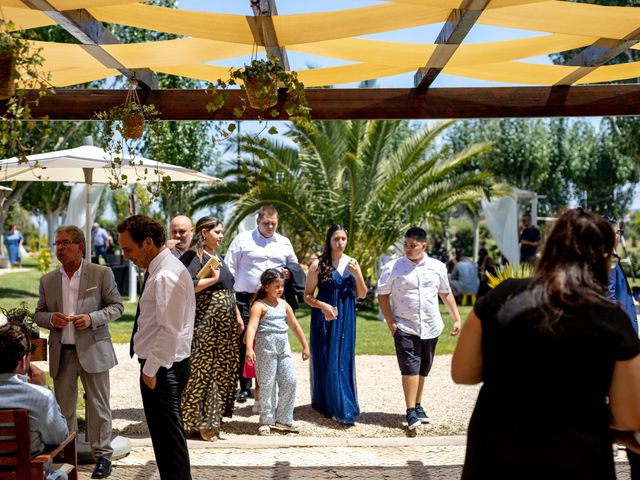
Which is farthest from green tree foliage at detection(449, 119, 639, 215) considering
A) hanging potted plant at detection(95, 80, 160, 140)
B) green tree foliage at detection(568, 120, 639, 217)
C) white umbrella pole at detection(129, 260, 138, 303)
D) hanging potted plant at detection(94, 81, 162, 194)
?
hanging potted plant at detection(95, 80, 160, 140)

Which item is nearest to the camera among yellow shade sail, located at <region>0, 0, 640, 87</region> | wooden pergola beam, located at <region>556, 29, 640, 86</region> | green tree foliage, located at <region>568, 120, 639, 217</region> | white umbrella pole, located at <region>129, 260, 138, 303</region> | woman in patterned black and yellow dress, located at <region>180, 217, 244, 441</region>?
yellow shade sail, located at <region>0, 0, 640, 87</region>

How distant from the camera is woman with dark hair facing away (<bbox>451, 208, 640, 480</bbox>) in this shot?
8.90ft

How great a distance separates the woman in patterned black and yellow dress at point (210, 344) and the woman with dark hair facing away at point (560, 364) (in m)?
4.52

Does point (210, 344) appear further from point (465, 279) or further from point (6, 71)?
point (465, 279)

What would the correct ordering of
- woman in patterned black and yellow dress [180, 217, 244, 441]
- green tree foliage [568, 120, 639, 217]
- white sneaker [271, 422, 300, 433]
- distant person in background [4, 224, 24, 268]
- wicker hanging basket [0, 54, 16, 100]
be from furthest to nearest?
green tree foliage [568, 120, 639, 217]
distant person in background [4, 224, 24, 268]
white sneaker [271, 422, 300, 433]
woman in patterned black and yellow dress [180, 217, 244, 441]
wicker hanging basket [0, 54, 16, 100]

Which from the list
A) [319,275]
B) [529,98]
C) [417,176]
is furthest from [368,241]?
[529,98]

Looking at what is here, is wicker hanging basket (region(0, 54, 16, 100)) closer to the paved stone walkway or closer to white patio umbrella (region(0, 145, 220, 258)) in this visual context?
white patio umbrella (region(0, 145, 220, 258))

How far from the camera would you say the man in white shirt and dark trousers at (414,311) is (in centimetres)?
759

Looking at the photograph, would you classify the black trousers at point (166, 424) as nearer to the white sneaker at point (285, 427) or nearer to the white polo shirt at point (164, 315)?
the white polo shirt at point (164, 315)

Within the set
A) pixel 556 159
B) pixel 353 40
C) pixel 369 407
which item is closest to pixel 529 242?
pixel 369 407

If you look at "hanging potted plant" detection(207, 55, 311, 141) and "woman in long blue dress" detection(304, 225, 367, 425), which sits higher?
"hanging potted plant" detection(207, 55, 311, 141)

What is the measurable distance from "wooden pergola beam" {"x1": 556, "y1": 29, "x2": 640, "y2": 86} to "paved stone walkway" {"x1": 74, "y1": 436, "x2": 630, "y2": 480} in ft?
9.81

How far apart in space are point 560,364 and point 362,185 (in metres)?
15.5

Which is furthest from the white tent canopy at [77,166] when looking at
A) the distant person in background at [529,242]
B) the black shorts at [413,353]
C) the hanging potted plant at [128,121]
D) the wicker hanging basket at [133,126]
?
the distant person in background at [529,242]
